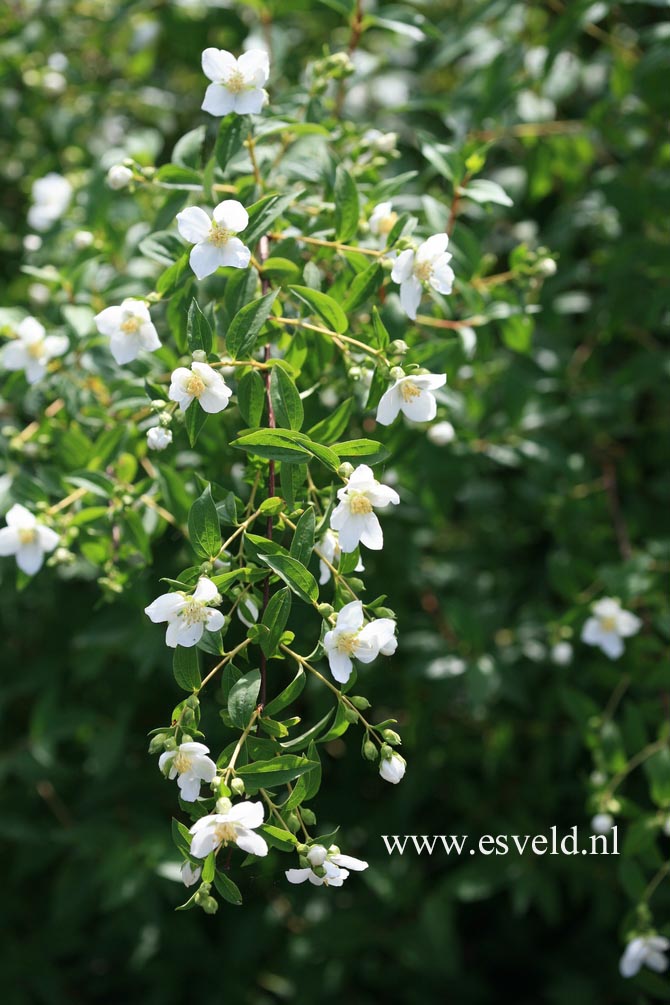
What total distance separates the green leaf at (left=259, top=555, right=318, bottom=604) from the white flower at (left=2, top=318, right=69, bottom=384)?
0.80 meters

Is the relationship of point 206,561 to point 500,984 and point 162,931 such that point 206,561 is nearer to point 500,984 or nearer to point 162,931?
point 162,931

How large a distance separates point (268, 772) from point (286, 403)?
1.64 ft

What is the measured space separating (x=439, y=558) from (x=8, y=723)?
1.38 m

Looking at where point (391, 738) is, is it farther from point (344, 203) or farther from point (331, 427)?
point (344, 203)

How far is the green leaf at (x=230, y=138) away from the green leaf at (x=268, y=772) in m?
0.96

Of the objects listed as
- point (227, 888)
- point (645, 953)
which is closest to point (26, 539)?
point (227, 888)

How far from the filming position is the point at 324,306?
1427 mm

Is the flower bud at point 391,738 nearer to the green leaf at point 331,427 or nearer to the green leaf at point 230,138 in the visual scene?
the green leaf at point 331,427

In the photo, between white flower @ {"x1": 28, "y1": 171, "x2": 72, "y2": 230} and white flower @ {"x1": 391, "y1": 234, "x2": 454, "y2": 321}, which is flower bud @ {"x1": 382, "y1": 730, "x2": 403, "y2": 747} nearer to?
white flower @ {"x1": 391, "y1": 234, "x2": 454, "y2": 321}

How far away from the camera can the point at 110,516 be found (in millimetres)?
1681

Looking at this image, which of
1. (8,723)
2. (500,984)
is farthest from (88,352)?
(500,984)

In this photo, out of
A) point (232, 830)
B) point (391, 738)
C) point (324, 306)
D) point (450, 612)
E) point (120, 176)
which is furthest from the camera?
point (450, 612)

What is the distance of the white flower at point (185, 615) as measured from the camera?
1240mm

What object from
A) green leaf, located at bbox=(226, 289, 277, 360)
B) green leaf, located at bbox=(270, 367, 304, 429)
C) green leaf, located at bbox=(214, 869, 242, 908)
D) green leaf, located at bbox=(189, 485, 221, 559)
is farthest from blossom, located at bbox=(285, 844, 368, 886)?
green leaf, located at bbox=(226, 289, 277, 360)
